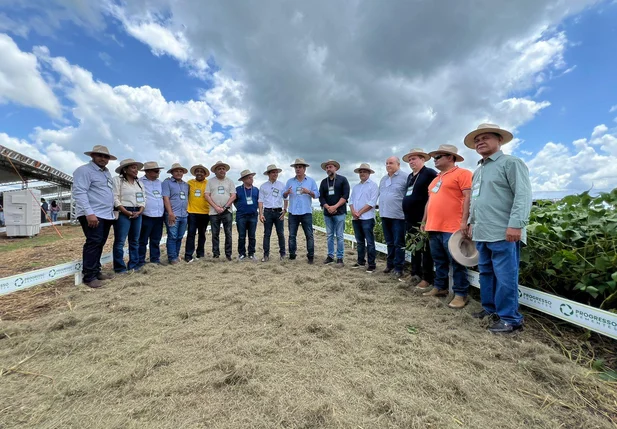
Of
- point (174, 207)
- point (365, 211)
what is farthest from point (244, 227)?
point (365, 211)

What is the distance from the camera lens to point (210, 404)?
1.52m

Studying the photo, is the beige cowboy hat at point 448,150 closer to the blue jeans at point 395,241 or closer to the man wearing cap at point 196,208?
the blue jeans at point 395,241

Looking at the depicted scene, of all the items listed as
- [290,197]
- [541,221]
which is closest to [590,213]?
[541,221]

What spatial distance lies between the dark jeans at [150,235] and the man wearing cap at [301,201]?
2.23 metres

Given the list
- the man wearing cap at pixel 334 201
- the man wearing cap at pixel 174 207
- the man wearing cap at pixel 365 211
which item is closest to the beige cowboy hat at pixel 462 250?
the man wearing cap at pixel 365 211

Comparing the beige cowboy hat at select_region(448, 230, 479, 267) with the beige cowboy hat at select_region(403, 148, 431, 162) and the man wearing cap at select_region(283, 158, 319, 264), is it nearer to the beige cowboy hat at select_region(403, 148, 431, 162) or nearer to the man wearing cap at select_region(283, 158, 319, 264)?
the beige cowboy hat at select_region(403, 148, 431, 162)

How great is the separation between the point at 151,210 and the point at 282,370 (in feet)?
12.7

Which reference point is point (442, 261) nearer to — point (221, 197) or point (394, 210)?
point (394, 210)

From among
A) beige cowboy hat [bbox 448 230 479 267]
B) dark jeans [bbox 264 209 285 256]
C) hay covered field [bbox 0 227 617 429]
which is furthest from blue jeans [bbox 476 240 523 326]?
dark jeans [bbox 264 209 285 256]

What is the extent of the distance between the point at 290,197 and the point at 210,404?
4.04 metres

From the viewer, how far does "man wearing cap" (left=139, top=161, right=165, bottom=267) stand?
4.70m

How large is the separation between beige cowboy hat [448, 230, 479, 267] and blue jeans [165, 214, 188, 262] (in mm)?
4418

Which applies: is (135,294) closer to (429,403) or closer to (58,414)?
(58,414)

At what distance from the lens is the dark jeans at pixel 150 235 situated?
15.6 ft
